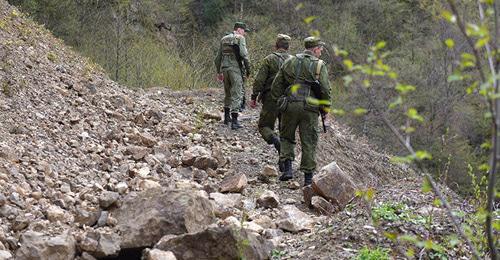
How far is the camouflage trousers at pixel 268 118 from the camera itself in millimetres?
7684

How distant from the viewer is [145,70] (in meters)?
17.1

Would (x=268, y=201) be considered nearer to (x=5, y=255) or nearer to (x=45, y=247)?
(x=45, y=247)

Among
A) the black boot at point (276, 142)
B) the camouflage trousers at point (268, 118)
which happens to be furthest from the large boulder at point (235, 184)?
the camouflage trousers at point (268, 118)

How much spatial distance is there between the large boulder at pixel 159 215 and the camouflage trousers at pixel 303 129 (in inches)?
80.9

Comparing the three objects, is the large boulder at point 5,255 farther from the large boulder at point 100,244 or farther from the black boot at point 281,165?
the black boot at point 281,165

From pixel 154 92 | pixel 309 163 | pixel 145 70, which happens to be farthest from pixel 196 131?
pixel 145 70

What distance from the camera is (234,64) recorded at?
911 centimetres

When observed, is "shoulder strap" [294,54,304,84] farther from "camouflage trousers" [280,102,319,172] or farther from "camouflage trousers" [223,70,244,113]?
"camouflage trousers" [223,70,244,113]

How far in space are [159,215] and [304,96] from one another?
2.60 meters

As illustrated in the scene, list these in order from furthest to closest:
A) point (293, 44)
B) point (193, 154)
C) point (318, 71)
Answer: point (293, 44)
point (193, 154)
point (318, 71)

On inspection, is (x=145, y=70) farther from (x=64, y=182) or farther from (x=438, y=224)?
(x=438, y=224)

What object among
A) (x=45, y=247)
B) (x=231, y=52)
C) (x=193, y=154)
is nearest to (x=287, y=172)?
(x=193, y=154)

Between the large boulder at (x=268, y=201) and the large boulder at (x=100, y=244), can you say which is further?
the large boulder at (x=268, y=201)

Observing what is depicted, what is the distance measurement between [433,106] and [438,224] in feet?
72.5
